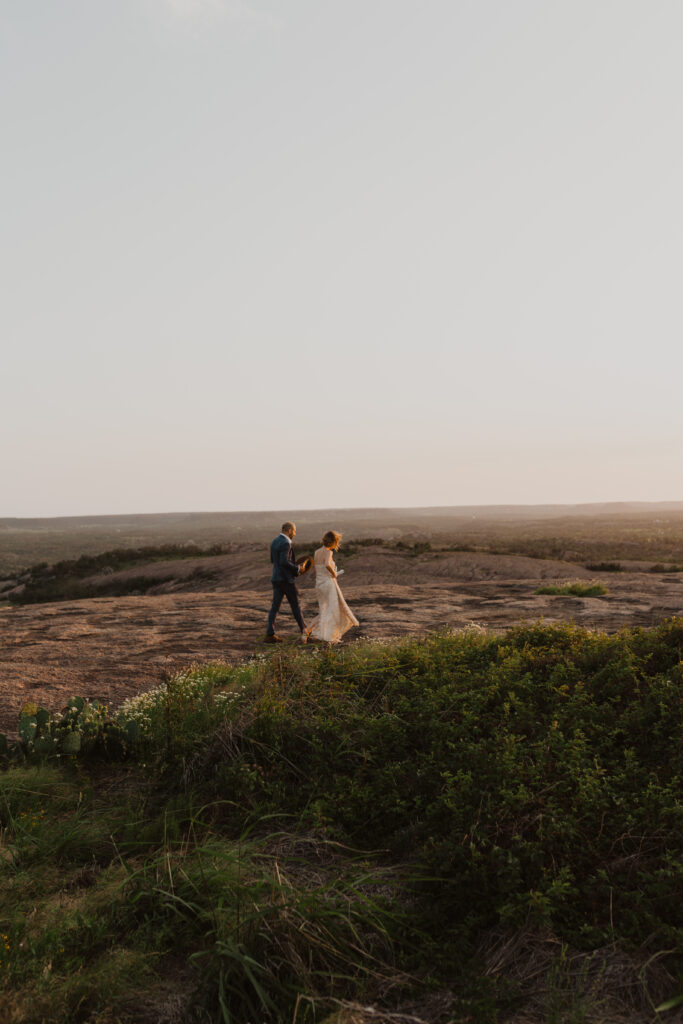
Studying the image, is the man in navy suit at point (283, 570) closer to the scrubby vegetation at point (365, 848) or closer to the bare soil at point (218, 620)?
the bare soil at point (218, 620)

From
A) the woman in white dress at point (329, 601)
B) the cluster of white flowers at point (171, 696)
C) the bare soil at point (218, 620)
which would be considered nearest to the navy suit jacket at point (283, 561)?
the woman in white dress at point (329, 601)

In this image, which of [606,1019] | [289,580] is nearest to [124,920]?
[606,1019]

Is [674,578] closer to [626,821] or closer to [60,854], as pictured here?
[626,821]

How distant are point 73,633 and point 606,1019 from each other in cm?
1242

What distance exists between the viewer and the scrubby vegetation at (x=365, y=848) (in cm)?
345

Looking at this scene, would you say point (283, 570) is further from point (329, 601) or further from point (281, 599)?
point (329, 601)

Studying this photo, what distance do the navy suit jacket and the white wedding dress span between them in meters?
0.55

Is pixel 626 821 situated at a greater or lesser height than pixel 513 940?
greater

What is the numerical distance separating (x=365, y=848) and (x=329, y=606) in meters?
6.17

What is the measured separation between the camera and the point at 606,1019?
3137mm

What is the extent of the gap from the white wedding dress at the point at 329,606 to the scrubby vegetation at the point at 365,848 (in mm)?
3615

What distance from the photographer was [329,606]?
35.8 feet

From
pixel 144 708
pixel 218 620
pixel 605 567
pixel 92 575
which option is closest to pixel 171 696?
pixel 144 708

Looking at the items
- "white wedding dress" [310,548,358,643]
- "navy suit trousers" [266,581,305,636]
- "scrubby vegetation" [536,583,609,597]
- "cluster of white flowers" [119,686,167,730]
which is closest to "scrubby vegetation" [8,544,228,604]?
"scrubby vegetation" [536,583,609,597]
